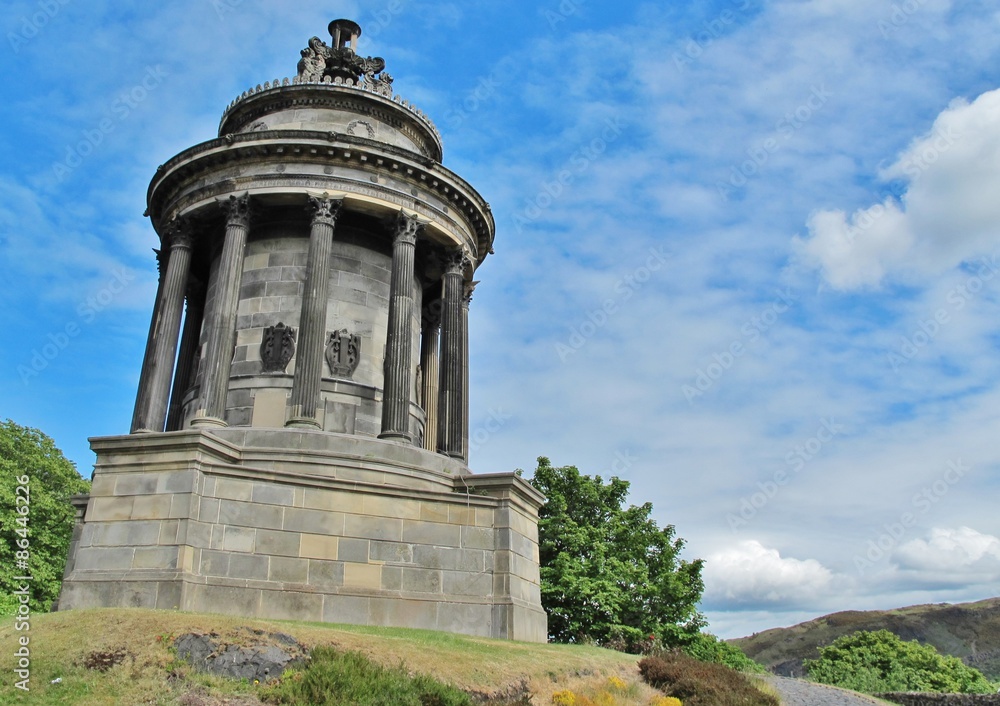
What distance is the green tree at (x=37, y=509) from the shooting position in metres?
36.8

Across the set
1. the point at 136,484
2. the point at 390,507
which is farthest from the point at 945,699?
the point at 136,484

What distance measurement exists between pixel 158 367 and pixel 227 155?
725 cm

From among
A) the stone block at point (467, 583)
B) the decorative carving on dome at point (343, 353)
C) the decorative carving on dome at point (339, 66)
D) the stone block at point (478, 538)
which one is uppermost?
the decorative carving on dome at point (339, 66)

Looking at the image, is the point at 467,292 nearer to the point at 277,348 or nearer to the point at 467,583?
the point at 277,348

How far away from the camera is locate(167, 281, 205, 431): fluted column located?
2780 cm

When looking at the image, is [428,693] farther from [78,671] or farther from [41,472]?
[41,472]

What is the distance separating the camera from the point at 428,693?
1116 centimetres

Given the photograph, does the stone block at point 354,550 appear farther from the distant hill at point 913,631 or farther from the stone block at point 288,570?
the distant hill at point 913,631

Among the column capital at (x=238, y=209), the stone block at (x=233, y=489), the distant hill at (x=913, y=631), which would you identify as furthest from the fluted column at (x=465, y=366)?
the distant hill at (x=913, y=631)

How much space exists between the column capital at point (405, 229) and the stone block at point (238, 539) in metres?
12.3

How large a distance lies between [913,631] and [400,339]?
9291cm

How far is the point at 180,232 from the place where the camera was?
87.3ft

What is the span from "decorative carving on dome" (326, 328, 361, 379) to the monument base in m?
5.76

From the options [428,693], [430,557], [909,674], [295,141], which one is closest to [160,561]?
[430,557]
